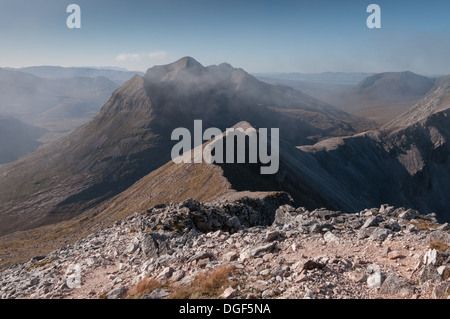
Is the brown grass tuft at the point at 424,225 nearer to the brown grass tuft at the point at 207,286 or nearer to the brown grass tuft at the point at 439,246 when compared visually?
the brown grass tuft at the point at 439,246

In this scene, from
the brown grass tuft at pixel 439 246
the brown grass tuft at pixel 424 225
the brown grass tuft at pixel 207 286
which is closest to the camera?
the brown grass tuft at pixel 207 286

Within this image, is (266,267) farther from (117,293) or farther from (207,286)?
(117,293)

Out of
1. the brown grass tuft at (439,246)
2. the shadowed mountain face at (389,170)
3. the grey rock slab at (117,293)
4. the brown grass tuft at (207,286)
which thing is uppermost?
the brown grass tuft at (439,246)

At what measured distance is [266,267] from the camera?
14.6 meters

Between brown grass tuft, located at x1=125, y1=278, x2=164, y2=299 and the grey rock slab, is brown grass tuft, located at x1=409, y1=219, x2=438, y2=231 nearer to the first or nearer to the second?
brown grass tuft, located at x1=125, y1=278, x2=164, y2=299

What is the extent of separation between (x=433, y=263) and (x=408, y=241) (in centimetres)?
338

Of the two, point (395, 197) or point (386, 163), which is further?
point (386, 163)

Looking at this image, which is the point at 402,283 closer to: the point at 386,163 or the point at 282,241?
the point at 282,241

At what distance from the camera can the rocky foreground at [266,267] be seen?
39.6 feet

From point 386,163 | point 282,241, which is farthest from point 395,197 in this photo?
point 282,241

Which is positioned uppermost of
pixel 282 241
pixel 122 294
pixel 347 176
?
pixel 282 241

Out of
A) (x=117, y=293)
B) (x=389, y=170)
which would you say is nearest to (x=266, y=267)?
(x=117, y=293)

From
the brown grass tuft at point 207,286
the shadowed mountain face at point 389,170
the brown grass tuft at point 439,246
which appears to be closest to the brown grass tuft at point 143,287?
the brown grass tuft at point 207,286
